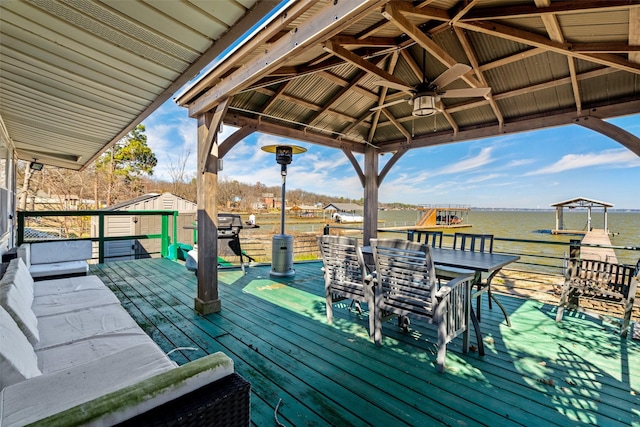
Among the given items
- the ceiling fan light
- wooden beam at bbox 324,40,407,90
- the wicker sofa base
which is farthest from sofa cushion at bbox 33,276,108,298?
the ceiling fan light

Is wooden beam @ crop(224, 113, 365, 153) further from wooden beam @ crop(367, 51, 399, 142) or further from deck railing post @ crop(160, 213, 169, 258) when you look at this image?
deck railing post @ crop(160, 213, 169, 258)

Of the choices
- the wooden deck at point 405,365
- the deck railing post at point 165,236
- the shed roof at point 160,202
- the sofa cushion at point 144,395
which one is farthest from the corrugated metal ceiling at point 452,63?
the shed roof at point 160,202

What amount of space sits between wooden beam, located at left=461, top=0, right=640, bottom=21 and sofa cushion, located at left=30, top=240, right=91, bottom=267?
6075 millimetres

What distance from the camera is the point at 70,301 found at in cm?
271

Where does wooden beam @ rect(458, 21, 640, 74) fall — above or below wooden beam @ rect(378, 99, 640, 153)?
above

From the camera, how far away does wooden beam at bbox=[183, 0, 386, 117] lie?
1658 mm

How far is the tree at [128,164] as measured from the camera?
15.6 metres

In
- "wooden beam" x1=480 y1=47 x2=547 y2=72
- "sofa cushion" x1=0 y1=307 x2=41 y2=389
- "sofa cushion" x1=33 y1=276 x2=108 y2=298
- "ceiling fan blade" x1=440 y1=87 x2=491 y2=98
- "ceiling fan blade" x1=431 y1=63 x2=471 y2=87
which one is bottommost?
"sofa cushion" x1=33 y1=276 x2=108 y2=298

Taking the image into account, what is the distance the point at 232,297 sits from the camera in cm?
401

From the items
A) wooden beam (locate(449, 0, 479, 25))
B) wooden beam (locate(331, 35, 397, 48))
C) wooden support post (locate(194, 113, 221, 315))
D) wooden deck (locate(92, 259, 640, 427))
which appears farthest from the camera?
wooden support post (locate(194, 113, 221, 315))

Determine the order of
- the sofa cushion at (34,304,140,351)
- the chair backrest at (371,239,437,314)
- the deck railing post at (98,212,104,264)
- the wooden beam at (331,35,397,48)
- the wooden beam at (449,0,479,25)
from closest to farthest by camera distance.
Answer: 1. the sofa cushion at (34,304,140,351)
2. the chair backrest at (371,239,437,314)
3. the wooden beam at (449,0,479,25)
4. the wooden beam at (331,35,397,48)
5. the deck railing post at (98,212,104,264)

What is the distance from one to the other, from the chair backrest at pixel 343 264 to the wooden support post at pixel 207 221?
137cm

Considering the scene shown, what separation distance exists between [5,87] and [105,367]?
3373 millimetres

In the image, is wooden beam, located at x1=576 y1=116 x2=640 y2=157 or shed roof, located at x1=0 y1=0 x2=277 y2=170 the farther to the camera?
wooden beam, located at x1=576 y1=116 x2=640 y2=157
